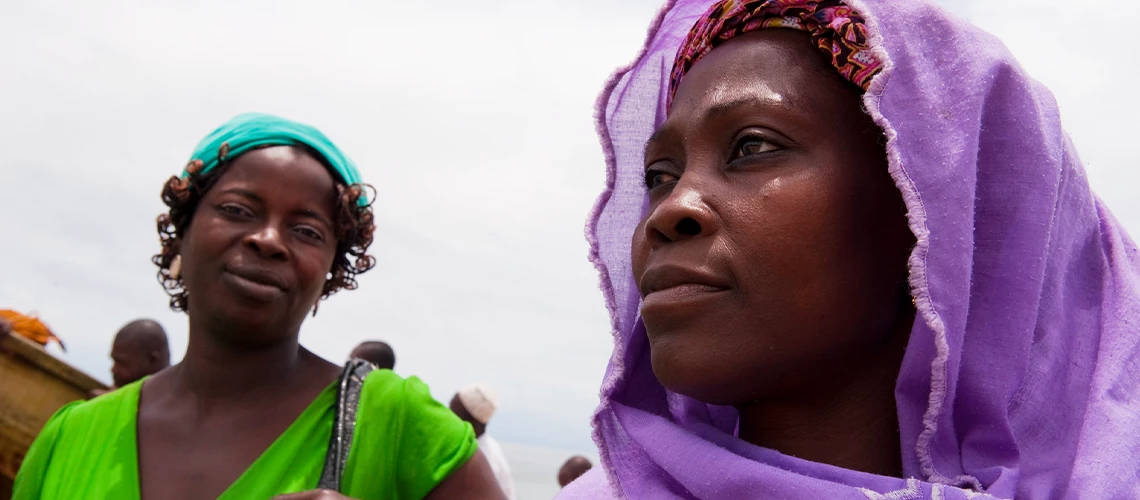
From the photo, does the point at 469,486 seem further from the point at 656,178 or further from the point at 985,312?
the point at 985,312

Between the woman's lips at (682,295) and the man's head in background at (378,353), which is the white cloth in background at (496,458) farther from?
the woman's lips at (682,295)

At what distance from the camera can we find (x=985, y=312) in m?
1.75

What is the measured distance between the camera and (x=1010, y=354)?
5.58 ft

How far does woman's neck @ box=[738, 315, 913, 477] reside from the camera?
1.81 metres

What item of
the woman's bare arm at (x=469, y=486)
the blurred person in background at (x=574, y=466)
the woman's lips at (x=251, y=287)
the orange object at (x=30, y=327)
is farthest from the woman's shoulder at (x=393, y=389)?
the blurred person in background at (x=574, y=466)

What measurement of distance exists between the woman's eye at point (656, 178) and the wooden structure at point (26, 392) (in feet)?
7.93

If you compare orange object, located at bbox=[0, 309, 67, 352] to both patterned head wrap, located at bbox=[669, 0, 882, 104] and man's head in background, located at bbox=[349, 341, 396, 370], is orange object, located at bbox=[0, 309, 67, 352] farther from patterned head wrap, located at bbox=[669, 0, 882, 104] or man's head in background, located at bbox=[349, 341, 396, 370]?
man's head in background, located at bbox=[349, 341, 396, 370]

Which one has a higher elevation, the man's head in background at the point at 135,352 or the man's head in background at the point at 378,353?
the man's head in background at the point at 135,352

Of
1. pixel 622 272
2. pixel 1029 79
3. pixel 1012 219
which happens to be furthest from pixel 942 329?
pixel 622 272

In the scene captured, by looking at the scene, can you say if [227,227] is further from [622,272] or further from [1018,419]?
[1018,419]

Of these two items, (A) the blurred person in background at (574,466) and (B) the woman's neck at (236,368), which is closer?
(B) the woman's neck at (236,368)

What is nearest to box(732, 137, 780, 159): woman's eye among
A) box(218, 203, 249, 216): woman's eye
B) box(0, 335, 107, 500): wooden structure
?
box(218, 203, 249, 216): woman's eye

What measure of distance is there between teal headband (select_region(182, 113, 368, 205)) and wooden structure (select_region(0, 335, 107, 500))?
0.98m

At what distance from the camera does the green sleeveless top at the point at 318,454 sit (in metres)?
2.68
